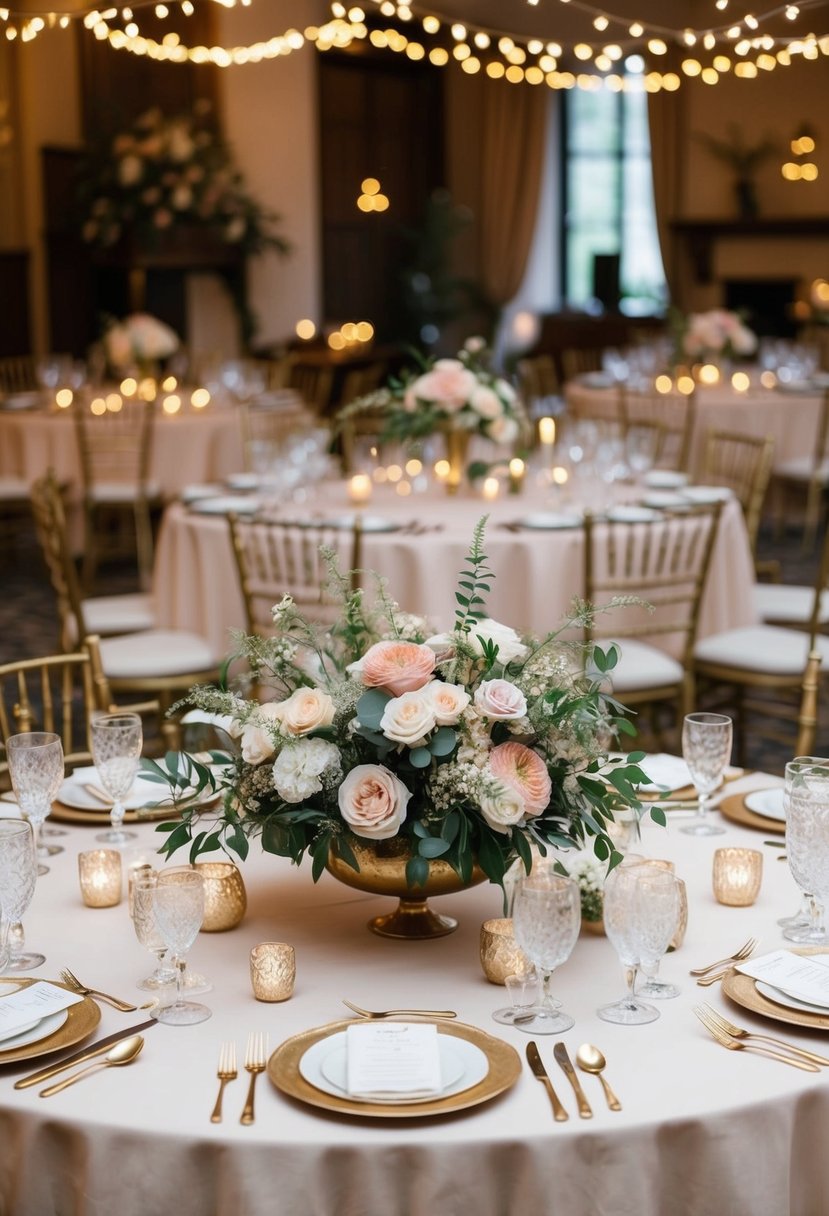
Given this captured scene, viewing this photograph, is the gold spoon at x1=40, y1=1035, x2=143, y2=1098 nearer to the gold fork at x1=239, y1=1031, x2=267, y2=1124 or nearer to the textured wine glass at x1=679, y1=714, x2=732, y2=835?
the gold fork at x1=239, y1=1031, x2=267, y2=1124

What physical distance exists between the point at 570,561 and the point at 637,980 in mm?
3061

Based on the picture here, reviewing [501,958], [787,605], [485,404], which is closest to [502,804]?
[501,958]

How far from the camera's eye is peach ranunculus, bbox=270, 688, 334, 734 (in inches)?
79.1

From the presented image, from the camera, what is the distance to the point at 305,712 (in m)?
2.02

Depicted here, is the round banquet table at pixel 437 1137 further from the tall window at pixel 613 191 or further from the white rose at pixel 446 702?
the tall window at pixel 613 191

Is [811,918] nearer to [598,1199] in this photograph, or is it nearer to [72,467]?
[598,1199]

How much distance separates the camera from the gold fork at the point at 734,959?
6.64ft

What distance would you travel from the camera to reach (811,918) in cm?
217

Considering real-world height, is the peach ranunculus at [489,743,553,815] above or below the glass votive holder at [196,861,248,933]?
above

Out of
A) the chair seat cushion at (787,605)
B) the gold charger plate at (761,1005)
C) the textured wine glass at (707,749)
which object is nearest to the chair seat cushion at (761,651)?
the chair seat cushion at (787,605)

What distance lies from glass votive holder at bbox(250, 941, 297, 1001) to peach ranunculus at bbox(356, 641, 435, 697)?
350mm

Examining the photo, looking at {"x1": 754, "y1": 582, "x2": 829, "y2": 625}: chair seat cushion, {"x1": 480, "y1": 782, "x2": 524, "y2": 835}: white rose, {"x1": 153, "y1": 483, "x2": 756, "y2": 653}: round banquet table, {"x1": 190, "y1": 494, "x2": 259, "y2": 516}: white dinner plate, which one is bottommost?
{"x1": 754, "y1": 582, "x2": 829, "y2": 625}: chair seat cushion

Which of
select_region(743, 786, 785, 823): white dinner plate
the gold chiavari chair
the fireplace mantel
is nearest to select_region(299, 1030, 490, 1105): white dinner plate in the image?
select_region(743, 786, 785, 823): white dinner plate

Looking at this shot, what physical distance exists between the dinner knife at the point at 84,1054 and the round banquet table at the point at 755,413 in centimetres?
705
